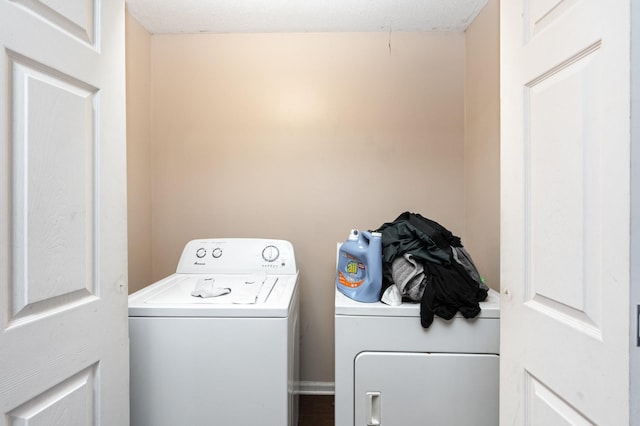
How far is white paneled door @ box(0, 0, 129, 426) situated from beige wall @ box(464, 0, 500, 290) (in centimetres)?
180

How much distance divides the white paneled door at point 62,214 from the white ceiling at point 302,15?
3.24ft

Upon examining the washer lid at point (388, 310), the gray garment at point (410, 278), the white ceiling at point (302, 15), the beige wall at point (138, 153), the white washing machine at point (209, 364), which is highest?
the white ceiling at point (302, 15)

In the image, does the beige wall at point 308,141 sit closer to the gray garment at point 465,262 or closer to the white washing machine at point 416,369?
the gray garment at point 465,262

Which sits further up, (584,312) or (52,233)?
(52,233)

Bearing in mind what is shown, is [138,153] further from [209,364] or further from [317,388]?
[317,388]

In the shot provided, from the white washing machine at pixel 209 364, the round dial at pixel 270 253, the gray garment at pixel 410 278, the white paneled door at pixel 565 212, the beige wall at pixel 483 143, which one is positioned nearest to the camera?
the white paneled door at pixel 565 212

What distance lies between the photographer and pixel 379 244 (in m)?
1.34

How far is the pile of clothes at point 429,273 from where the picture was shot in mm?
1227

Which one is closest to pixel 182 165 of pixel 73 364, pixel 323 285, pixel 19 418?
pixel 323 285

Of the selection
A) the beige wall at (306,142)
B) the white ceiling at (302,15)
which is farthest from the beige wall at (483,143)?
the white ceiling at (302,15)

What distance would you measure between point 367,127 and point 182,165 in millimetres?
1334

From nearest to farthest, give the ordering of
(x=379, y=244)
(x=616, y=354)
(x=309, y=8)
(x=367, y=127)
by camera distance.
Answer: (x=616, y=354) < (x=379, y=244) < (x=309, y=8) < (x=367, y=127)

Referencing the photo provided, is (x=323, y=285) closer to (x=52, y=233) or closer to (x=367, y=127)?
(x=367, y=127)

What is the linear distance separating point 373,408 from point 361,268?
585 mm
